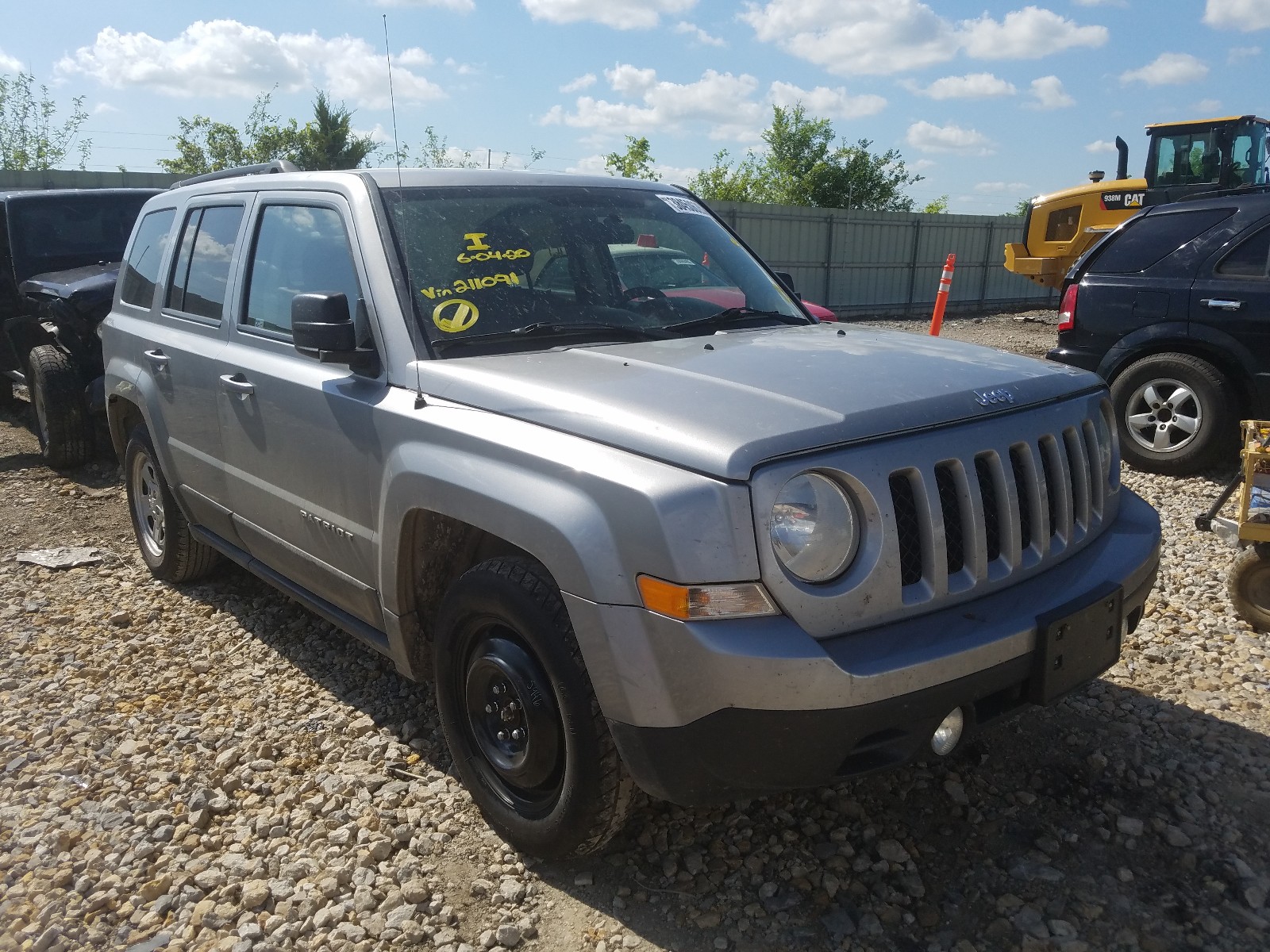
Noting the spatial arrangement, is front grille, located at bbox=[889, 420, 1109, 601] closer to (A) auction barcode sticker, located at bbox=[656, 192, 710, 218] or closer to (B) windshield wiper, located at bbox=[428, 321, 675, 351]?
(B) windshield wiper, located at bbox=[428, 321, 675, 351]

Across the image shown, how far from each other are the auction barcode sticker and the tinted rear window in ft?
14.2

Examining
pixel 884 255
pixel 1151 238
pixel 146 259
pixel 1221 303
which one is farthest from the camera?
pixel 884 255

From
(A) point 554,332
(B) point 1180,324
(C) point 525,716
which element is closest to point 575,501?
(C) point 525,716

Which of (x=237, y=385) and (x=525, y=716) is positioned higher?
(x=237, y=385)

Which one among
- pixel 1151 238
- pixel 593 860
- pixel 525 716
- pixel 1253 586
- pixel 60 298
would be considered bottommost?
pixel 593 860

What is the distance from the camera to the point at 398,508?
288 centimetres

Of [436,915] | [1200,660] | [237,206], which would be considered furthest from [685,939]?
[237,206]

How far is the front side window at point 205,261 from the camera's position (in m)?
4.04

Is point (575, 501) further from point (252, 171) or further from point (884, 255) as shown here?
point (884, 255)

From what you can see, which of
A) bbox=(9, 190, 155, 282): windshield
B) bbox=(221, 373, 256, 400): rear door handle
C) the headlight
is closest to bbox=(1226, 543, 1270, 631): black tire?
the headlight

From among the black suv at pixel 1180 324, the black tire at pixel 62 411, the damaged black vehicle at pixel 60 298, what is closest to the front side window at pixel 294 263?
the damaged black vehicle at pixel 60 298

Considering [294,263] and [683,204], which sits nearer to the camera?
[294,263]

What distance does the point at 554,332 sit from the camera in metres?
3.18

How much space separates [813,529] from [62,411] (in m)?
6.82
